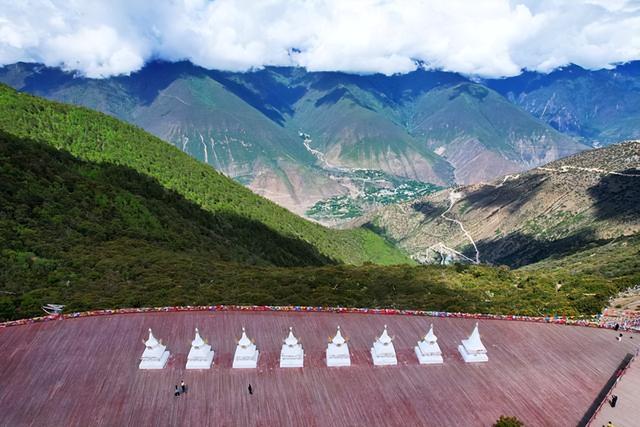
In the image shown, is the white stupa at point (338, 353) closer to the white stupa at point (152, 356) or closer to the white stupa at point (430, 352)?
the white stupa at point (430, 352)

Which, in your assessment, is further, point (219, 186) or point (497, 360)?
point (219, 186)

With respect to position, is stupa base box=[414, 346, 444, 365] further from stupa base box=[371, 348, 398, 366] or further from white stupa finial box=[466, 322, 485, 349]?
white stupa finial box=[466, 322, 485, 349]

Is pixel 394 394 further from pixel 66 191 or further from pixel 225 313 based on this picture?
A: pixel 66 191

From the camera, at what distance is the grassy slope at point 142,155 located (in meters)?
114

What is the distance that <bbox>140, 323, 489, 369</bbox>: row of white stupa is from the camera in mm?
32531

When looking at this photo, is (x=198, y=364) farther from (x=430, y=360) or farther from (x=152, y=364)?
(x=430, y=360)

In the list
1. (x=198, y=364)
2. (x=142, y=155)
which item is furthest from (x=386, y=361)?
(x=142, y=155)

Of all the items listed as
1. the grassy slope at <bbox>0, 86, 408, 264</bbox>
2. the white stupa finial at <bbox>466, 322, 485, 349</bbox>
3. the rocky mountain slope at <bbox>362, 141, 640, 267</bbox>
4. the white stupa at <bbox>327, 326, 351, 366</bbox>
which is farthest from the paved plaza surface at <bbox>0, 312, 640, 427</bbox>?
the rocky mountain slope at <bbox>362, 141, 640, 267</bbox>

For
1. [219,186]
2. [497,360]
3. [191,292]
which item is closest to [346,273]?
[191,292]

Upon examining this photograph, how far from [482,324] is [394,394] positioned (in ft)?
45.4

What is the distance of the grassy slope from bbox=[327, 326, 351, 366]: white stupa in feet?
303

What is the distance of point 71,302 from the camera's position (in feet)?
152

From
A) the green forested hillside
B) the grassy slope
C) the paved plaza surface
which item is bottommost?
the paved plaza surface

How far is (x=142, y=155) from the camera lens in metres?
131
